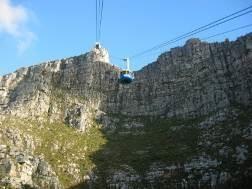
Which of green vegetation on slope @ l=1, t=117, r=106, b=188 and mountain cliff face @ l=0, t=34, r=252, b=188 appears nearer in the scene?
mountain cliff face @ l=0, t=34, r=252, b=188

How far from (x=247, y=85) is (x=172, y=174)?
41.1 meters

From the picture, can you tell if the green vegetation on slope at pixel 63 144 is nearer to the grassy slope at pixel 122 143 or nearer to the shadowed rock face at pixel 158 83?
the grassy slope at pixel 122 143

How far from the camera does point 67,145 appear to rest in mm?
143125

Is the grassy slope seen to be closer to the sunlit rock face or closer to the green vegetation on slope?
the green vegetation on slope

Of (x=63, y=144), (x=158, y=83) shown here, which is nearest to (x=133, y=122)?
(x=158, y=83)

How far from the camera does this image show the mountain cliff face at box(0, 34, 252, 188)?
124 m

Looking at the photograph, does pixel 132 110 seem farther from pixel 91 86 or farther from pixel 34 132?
pixel 34 132

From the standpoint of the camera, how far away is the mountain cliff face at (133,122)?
124056 mm

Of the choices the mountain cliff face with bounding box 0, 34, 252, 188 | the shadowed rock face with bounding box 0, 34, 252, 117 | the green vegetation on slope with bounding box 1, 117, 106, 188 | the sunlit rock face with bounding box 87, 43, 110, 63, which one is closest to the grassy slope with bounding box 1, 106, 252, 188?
the green vegetation on slope with bounding box 1, 117, 106, 188

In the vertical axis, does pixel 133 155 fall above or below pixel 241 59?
below

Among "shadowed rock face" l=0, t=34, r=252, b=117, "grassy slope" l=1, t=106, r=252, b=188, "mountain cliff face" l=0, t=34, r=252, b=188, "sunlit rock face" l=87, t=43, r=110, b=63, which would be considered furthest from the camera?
"sunlit rock face" l=87, t=43, r=110, b=63

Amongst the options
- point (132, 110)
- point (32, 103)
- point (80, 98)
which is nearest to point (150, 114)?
point (132, 110)

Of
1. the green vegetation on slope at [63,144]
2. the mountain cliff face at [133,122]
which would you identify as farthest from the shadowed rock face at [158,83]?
the green vegetation on slope at [63,144]

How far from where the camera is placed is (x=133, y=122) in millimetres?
158000
